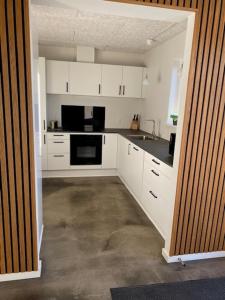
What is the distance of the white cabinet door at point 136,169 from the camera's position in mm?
3498

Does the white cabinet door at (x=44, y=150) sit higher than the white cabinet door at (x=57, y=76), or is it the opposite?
the white cabinet door at (x=57, y=76)

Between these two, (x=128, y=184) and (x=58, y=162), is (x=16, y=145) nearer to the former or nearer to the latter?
(x=128, y=184)

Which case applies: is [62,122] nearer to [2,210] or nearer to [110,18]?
[110,18]

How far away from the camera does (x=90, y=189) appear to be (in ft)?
13.8

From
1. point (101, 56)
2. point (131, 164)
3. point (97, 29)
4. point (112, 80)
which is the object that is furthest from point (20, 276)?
point (101, 56)

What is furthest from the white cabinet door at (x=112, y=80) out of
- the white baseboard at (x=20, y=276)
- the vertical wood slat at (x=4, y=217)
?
the white baseboard at (x=20, y=276)

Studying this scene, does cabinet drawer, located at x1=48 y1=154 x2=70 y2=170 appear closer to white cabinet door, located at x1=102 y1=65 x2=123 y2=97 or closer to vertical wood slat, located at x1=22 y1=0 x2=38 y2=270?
white cabinet door, located at x1=102 y1=65 x2=123 y2=97

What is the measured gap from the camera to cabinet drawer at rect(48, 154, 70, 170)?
461cm

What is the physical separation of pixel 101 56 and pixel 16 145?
369 centimetres

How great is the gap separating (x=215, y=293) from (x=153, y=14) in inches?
98.7

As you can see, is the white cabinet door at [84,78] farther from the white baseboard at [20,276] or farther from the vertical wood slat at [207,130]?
the white baseboard at [20,276]

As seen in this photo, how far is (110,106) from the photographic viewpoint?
520 centimetres

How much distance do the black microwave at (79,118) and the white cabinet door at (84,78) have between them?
0.41 metres

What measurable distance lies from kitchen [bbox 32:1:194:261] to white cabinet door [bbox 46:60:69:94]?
2cm
